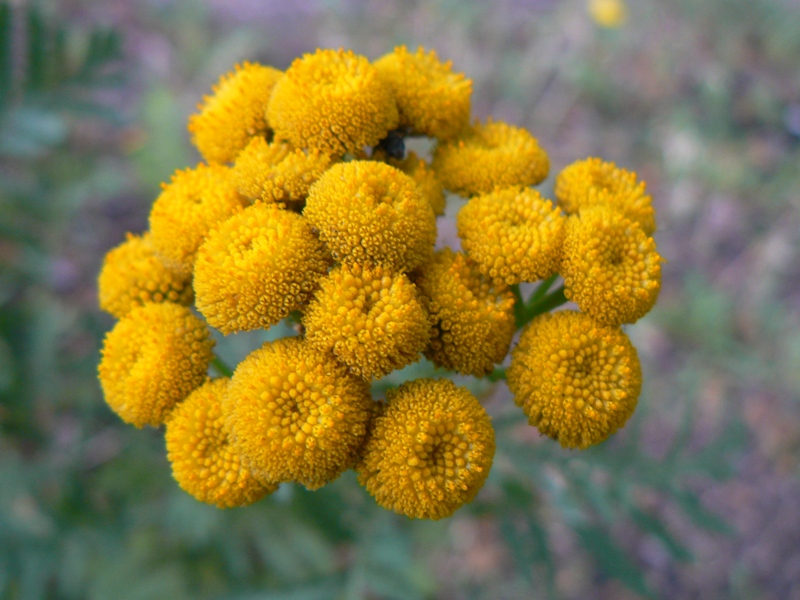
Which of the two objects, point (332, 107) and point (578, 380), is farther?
point (332, 107)

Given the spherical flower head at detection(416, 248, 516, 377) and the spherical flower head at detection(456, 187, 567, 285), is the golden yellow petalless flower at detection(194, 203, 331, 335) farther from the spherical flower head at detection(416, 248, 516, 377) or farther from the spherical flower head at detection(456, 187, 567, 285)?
the spherical flower head at detection(456, 187, 567, 285)

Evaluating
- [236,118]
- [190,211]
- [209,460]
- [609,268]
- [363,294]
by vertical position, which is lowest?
[209,460]

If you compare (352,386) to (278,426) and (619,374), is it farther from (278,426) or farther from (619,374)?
(619,374)

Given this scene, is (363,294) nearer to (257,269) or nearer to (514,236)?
(257,269)

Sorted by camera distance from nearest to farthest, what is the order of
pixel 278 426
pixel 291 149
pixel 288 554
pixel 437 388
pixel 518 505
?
pixel 278 426, pixel 437 388, pixel 291 149, pixel 518 505, pixel 288 554

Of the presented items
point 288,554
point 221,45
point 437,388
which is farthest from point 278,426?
point 221,45

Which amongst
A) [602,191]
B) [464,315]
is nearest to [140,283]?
[464,315]
